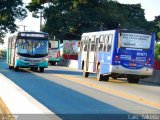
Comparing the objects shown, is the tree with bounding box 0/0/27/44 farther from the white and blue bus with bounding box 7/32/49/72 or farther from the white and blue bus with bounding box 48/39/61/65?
the white and blue bus with bounding box 7/32/49/72

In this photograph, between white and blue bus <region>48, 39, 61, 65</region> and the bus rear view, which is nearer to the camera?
the bus rear view

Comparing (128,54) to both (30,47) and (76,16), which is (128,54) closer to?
(30,47)

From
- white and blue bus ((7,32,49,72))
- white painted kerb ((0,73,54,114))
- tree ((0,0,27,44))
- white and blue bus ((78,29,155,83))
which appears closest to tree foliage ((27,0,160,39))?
tree ((0,0,27,44))

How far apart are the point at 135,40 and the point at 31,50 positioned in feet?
37.0

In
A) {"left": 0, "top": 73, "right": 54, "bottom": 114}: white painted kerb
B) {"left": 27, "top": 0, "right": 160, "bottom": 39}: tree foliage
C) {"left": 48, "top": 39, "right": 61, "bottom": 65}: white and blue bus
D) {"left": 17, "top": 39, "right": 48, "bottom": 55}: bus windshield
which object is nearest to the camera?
{"left": 0, "top": 73, "right": 54, "bottom": 114}: white painted kerb

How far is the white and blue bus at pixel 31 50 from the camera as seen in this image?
35.4 metres

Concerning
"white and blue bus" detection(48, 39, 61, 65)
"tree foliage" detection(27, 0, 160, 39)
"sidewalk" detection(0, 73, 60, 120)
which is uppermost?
"tree foliage" detection(27, 0, 160, 39)

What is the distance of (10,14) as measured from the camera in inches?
3642

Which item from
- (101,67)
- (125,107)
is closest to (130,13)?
(101,67)

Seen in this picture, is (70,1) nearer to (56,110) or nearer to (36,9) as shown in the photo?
(36,9)

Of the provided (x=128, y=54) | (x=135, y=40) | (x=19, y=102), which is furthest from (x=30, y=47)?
(x=19, y=102)

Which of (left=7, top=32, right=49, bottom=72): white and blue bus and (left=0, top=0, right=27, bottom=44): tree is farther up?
(left=0, top=0, right=27, bottom=44): tree

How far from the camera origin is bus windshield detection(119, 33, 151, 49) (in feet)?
85.1

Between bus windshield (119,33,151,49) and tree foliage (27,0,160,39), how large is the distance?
46.7 metres
